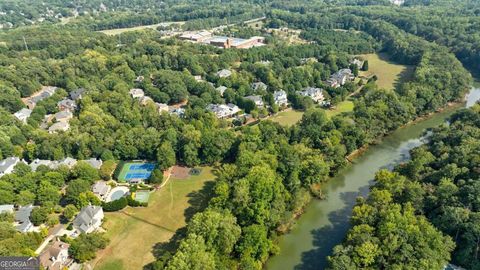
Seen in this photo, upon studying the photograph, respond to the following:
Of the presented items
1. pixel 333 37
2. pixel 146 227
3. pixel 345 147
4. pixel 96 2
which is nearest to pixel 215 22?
pixel 333 37

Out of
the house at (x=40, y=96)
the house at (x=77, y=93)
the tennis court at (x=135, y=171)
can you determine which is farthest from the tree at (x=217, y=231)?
the house at (x=40, y=96)

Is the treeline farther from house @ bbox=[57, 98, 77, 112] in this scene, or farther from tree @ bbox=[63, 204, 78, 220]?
house @ bbox=[57, 98, 77, 112]

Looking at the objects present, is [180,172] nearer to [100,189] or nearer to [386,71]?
[100,189]

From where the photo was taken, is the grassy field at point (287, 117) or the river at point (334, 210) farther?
the grassy field at point (287, 117)

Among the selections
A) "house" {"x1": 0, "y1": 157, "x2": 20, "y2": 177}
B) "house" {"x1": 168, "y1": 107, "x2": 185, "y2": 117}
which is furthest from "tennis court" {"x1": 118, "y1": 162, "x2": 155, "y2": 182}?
"house" {"x1": 0, "y1": 157, "x2": 20, "y2": 177}

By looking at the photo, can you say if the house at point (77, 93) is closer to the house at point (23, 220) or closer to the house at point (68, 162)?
the house at point (68, 162)

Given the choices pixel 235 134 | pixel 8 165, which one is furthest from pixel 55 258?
pixel 235 134
